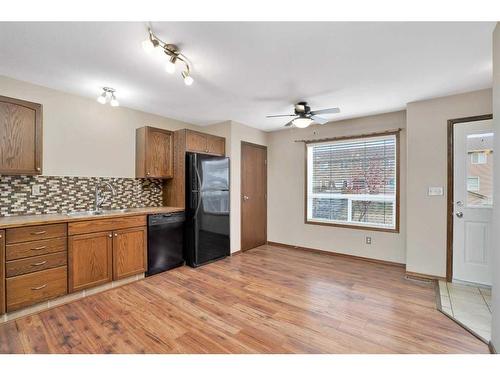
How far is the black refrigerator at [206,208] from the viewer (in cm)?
353

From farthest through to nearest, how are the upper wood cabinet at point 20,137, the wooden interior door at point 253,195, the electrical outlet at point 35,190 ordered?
1. the wooden interior door at point 253,195
2. the electrical outlet at point 35,190
3. the upper wood cabinet at point 20,137

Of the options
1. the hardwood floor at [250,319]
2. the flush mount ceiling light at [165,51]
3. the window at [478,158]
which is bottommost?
the hardwood floor at [250,319]

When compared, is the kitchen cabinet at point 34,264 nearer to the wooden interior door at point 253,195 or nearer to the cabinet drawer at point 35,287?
the cabinet drawer at point 35,287

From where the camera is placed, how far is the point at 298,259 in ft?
13.0

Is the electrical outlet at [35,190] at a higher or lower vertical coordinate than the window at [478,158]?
lower

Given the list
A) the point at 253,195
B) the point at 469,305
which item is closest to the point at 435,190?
the point at 469,305

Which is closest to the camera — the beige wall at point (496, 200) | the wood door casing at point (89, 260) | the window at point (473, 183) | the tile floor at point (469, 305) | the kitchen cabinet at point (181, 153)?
the beige wall at point (496, 200)

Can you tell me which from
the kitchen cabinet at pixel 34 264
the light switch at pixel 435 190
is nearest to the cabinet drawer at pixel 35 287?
the kitchen cabinet at pixel 34 264

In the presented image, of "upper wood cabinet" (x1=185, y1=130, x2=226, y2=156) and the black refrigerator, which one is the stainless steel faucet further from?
"upper wood cabinet" (x1=185, y1=130, x2=226, y2=156)

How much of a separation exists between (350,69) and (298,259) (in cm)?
293

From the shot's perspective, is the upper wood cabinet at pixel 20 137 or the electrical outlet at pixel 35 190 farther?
the electrical outlet at pixel 35 190

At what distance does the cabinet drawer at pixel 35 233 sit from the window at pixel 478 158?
15.6ft
